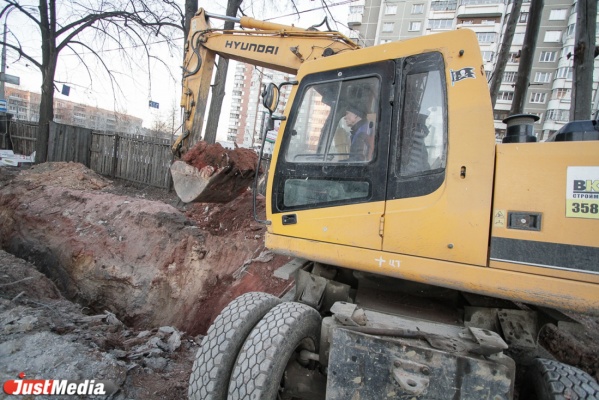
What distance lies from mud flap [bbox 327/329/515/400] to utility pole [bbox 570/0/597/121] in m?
6.40

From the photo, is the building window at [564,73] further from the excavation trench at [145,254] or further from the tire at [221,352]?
the tire at [221,352]

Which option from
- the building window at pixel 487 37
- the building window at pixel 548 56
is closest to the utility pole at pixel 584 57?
the building window at pixel 487 37

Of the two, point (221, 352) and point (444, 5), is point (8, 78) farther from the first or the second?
point (444, 5)

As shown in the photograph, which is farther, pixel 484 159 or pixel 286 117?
pixel 286 117

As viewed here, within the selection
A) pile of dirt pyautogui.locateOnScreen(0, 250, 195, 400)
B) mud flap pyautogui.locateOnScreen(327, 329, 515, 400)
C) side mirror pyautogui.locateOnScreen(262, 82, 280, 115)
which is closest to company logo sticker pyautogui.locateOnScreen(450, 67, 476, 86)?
side mirror pyautogui.locateOnScreen(262, 82, 280, 115)

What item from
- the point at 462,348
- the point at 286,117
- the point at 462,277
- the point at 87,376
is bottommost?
the point at 87,376

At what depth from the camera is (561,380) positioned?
2.19m

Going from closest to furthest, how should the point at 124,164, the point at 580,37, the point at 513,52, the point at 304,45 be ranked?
the point at 304,45 → the point at 580,37 → the point at 124,164 → the point at 513,52

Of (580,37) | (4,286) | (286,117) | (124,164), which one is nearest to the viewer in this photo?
(286,117)

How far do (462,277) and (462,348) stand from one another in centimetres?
46

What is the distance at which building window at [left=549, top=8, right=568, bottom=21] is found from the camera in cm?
3400

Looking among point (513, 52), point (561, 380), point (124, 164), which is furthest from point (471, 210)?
point (513, 52)

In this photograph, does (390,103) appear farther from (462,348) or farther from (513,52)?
(513,52)

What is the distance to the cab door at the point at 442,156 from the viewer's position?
2.27 metres
